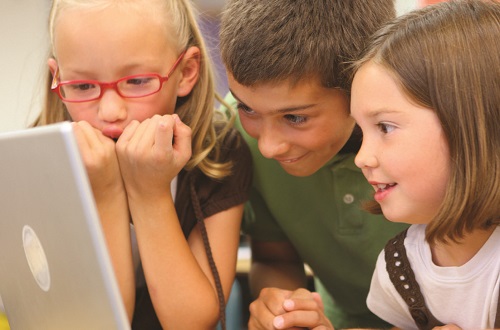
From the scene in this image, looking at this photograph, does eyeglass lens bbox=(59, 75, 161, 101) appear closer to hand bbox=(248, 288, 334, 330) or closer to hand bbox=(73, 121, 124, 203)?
hand bbox=(73, 121, 124, 203)

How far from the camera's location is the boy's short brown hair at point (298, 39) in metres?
0.97

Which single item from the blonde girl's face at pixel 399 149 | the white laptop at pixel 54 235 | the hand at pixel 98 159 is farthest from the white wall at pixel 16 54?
the blonde girl's face at pixel 399 149

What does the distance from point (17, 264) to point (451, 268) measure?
59 cm

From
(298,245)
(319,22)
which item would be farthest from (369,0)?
(298,245)

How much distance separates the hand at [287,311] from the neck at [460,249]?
7.6 inches

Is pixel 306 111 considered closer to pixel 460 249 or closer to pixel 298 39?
pixel 298 39

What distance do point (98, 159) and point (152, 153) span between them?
8 cm

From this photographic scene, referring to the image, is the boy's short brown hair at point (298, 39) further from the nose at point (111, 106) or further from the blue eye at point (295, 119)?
the nose at point (111, 106)

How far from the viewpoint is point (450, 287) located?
2.96 feet

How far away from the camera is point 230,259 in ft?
3.72

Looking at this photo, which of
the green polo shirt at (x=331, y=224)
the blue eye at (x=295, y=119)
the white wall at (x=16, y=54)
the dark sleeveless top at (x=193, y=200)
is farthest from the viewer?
the white wall at (x=16, y=54)

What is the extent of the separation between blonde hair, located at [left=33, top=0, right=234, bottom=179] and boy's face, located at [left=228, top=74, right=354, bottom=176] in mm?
102

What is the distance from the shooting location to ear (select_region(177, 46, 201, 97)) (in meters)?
1.13

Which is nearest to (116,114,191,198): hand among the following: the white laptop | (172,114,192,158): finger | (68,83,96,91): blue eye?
(172,114,192,158): finger
